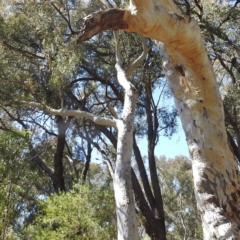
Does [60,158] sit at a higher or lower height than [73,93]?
lower

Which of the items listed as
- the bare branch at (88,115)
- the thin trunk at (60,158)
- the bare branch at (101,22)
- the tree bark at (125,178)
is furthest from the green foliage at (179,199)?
the bare branch at (101,22)

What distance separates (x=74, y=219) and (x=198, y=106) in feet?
18.0

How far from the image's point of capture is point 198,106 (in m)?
2.66

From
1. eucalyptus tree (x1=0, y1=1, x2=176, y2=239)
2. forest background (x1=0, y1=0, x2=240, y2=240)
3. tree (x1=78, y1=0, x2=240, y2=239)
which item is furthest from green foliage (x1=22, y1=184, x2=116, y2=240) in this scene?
tree (x1=78, y1=0, x2=240, y2=239)

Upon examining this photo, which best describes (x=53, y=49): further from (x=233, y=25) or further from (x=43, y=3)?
(x=233, y=25)

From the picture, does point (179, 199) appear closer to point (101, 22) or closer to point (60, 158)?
point (60, 158)

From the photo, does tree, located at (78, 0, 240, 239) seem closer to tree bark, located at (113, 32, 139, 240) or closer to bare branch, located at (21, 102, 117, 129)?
tree bark, located at (113, 32, 139, 240)

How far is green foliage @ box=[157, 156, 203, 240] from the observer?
63.3ft

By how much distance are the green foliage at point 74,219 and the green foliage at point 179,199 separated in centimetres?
1153

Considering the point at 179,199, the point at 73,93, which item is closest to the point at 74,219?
the point at 73,93

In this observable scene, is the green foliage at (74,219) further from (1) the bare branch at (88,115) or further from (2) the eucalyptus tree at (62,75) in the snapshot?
(1) the bare branch at (88,115)

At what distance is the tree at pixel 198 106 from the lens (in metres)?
2.20

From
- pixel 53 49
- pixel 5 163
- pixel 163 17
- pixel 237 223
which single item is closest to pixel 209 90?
pixel 163 17

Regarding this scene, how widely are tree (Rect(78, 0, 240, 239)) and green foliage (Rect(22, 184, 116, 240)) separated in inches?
210
